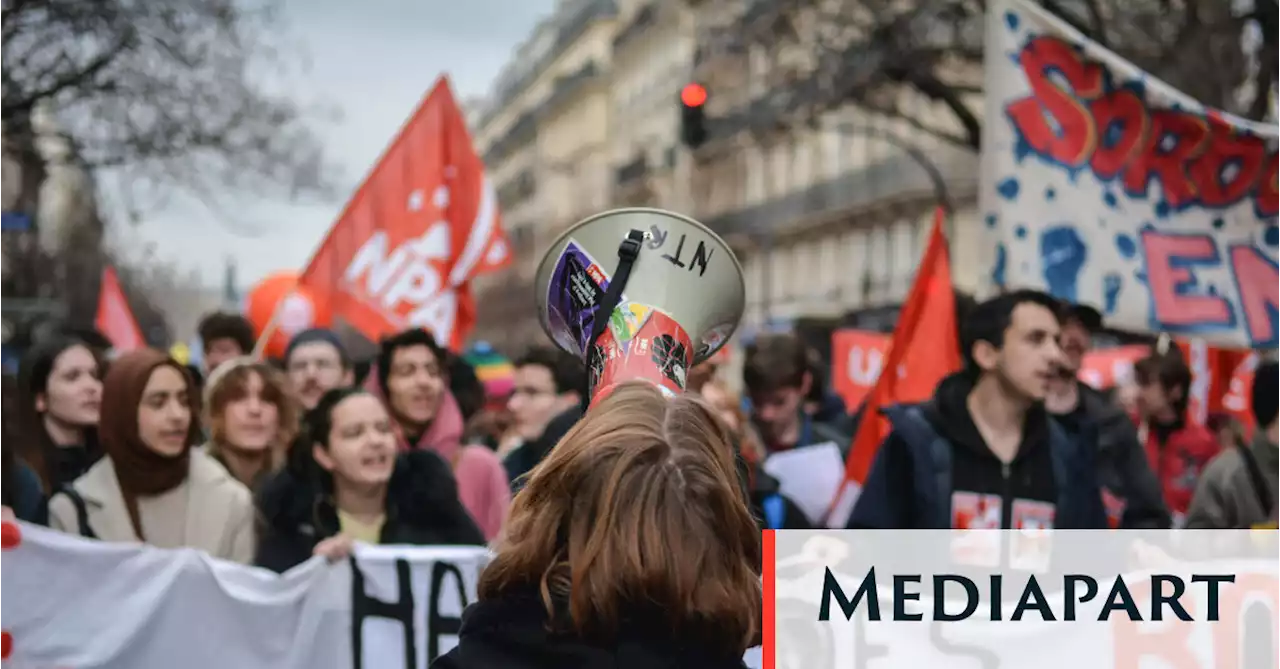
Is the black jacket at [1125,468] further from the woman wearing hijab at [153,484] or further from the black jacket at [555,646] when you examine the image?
→ the black jacket at [555,646]

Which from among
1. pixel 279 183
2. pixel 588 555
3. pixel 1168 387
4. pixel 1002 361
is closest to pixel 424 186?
pixel 279 183

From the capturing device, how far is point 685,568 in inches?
79.0

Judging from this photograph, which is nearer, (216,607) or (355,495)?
(216,607)

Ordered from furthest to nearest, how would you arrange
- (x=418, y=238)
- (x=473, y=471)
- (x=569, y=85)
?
(x=569, y=85)
(x=418, y=238)
(x=473, y=471)

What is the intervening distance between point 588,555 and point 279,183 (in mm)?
8230

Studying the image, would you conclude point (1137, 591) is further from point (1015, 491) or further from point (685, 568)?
point (1015, 491)

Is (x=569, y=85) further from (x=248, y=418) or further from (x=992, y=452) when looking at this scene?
(x=992, y=452)

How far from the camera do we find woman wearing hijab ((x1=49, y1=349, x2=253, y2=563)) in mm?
4051

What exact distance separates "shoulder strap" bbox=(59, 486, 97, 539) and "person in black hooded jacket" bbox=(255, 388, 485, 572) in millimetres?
451

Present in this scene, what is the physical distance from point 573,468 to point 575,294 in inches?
36.5

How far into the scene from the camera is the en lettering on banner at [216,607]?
12.2 feet

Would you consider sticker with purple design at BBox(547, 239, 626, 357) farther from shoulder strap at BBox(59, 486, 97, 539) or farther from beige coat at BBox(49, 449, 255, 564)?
shoulder strap at BBox(59, 486, 97, 539)

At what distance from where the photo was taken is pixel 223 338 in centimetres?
727

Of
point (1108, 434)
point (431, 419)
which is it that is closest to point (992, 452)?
point (1108, 434)
